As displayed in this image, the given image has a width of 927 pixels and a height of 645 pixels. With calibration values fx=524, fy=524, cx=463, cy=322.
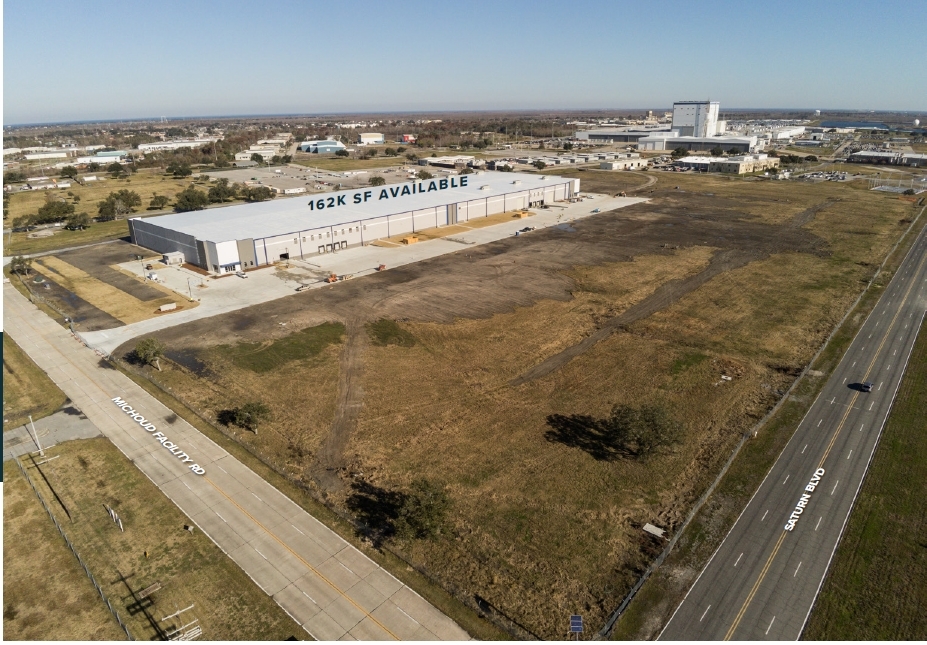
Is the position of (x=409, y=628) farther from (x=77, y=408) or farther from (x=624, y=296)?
(x=624, y=296)

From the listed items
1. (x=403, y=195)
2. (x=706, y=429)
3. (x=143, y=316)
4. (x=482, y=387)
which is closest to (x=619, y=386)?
(x=706, y=429)

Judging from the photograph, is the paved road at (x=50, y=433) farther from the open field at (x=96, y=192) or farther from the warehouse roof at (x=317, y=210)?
the open field at (x=96, y=192)

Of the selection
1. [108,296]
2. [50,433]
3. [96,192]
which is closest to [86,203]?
[96,192]

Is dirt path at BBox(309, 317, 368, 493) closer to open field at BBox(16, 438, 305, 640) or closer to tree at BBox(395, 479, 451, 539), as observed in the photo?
tree at BBox(395, 479, 451, 539)

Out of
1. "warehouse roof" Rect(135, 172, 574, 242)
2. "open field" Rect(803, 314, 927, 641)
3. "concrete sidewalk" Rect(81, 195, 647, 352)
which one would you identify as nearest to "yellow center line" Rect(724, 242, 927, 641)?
"open field" Rect(803, 314, 927, 641)

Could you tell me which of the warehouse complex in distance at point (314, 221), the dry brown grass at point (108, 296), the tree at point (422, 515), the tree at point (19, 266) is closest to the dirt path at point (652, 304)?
the tree at point (422, 515)

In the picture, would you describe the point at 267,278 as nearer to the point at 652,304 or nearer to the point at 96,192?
the point at 652,304
